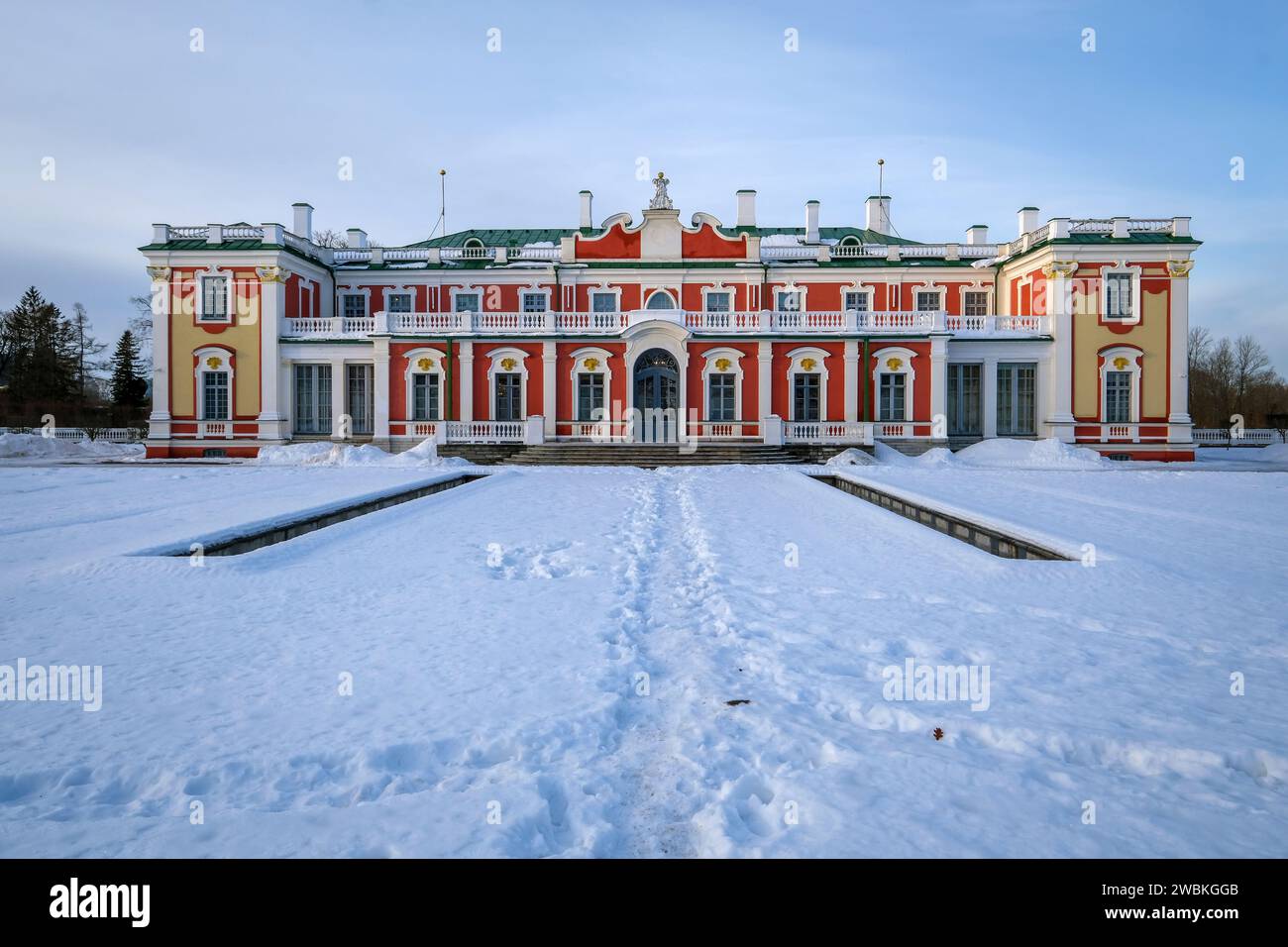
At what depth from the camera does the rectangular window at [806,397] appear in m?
25.8

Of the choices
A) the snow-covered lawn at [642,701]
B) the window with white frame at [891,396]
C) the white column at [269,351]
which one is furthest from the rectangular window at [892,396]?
the white column at [269,351]

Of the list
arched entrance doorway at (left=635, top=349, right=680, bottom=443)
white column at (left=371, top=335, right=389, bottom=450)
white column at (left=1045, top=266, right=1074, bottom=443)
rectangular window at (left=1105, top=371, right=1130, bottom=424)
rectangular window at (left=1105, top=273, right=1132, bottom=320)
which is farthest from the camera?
rectangular window at (left=1105, top=371, right=1130, bottom=424)

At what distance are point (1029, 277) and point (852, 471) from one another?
1405cm

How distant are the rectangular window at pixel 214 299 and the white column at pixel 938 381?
2400 centimetres

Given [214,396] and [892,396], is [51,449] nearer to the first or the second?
[214,396]

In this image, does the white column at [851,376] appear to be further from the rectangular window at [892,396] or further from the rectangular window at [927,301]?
the rectangular window at [927,301]

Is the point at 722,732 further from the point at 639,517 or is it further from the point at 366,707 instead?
Result: the point at 639,517

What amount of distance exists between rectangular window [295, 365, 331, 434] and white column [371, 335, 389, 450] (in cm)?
301

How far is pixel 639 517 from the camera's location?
1079 cm

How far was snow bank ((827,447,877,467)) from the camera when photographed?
22703mm

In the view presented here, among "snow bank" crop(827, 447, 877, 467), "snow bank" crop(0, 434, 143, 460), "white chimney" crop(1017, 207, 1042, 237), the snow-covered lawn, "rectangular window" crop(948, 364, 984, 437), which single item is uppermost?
"white chimney" crop(1017, 207, 1042, 237)

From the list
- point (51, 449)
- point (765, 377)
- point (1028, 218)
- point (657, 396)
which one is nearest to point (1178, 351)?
point (1028, 218)

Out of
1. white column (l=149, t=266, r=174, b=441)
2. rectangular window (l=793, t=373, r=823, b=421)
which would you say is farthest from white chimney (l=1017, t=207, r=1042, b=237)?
white column (l=149, t=266, r=174, b=441)

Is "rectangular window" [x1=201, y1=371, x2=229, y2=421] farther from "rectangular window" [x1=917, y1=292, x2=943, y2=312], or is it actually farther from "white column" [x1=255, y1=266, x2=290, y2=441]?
"rectangular window" [x1=917, y1=292, x2=943, y2=312]
